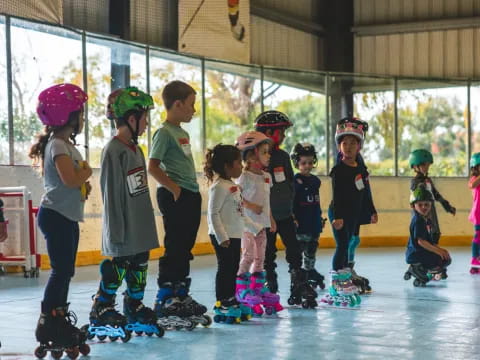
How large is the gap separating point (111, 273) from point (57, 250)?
433mm

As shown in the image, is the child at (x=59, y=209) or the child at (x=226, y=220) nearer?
the child at (x=59, y=209)

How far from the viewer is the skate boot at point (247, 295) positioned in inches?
209

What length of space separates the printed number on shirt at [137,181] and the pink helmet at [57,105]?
47 centimetres

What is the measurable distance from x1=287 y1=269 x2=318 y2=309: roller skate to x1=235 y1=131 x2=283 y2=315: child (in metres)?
0.26

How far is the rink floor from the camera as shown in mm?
4074

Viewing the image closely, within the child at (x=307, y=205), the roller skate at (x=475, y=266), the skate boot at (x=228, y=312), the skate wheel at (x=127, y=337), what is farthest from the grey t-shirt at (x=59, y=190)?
the roller skate at (x=475, y=266)

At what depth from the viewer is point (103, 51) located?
10117mm

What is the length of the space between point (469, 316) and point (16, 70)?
5701 mm

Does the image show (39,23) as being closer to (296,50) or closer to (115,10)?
(115,10)

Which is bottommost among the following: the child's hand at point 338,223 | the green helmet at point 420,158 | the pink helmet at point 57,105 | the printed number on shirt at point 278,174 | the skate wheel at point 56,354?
the skate wheel at point 56,354

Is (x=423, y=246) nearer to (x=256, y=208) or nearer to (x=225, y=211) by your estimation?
(x=256, y=208)

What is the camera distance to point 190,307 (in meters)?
4.78

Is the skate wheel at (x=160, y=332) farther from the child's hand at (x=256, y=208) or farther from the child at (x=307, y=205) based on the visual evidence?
the child at (x=307, y=205)

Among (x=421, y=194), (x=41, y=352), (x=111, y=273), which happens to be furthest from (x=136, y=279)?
(x=421, y=194)
